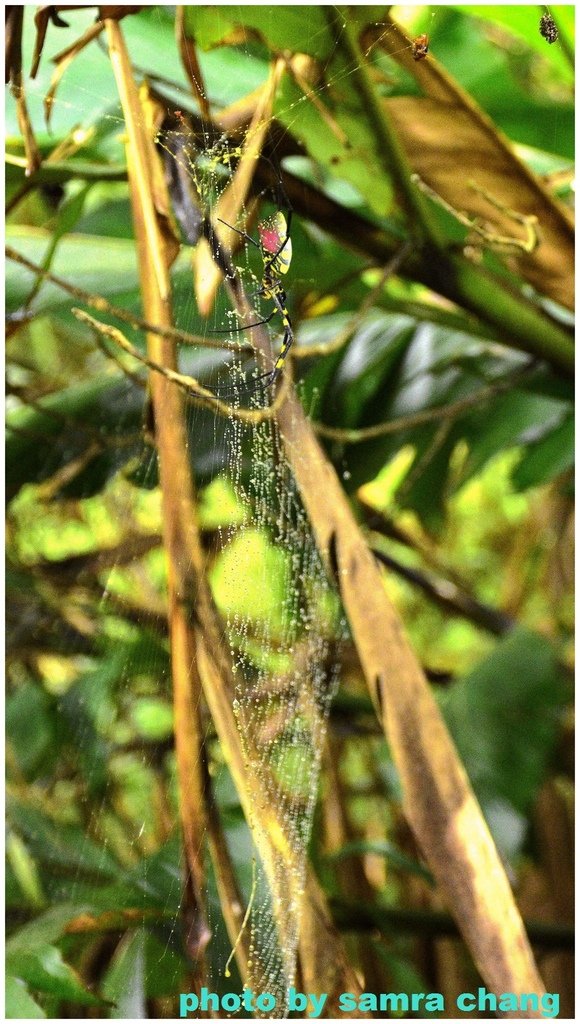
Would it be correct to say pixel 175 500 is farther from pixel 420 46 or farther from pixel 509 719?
pixel 509 719

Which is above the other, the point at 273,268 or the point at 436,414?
the point at 436,414

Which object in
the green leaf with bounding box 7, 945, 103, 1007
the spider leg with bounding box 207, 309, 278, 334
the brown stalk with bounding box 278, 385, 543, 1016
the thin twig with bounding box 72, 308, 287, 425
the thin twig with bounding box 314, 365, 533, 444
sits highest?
the thin twig with bounding box 314, 365, 533, 444

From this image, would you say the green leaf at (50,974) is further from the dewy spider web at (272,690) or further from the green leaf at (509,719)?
the green leaf at (509,719)

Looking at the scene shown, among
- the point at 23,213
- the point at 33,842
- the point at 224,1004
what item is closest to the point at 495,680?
the point at 33,842

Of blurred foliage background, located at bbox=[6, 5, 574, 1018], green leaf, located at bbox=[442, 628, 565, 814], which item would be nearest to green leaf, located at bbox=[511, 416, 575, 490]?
blurred foliage background, located at bbox=[6, 5, 574, 1018]

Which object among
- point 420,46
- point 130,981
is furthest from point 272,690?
point 420,46

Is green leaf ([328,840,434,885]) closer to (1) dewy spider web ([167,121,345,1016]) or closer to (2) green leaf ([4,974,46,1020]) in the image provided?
(1) dewy spider web ([167,121,345,1016])

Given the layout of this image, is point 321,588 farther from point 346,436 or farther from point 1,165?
point 1,165
